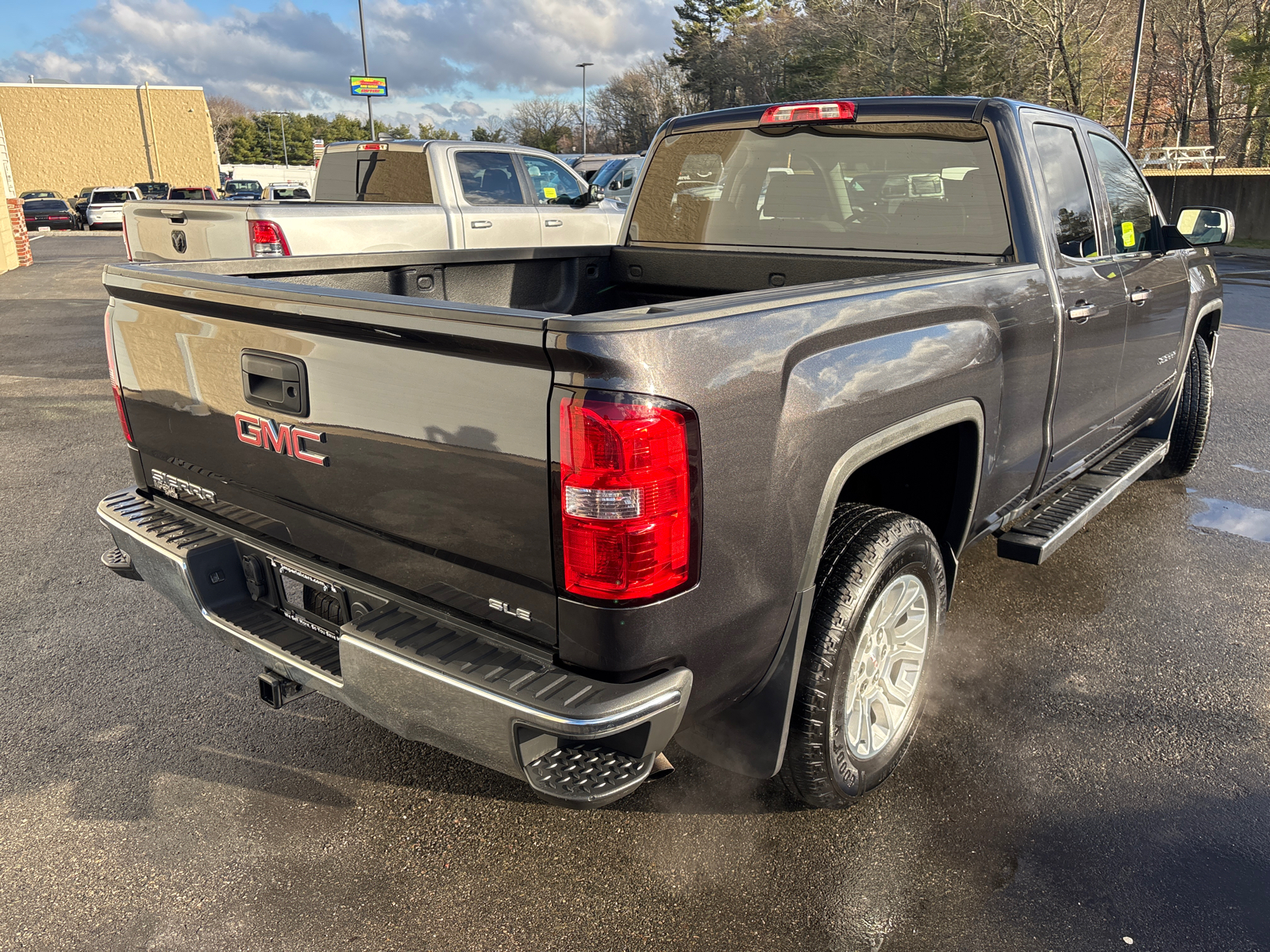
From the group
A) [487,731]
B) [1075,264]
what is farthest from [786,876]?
[1075,264]

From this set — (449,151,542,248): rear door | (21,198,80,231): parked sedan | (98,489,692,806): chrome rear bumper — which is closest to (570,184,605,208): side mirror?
(449,151,542,248): rear door

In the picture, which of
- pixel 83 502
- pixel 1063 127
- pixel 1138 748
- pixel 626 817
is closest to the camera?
pixel 626 817

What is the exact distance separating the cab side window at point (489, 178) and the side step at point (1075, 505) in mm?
6971

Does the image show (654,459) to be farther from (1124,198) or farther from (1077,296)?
(1124,198)

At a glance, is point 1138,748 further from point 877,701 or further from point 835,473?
point 835,473

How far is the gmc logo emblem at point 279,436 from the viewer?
233cm

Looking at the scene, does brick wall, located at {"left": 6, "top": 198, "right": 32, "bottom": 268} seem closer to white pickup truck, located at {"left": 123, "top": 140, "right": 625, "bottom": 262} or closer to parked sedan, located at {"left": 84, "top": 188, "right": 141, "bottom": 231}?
white pickup truck, located at {"left": 123, "top": 140, "right": 625, "bottom": 262}

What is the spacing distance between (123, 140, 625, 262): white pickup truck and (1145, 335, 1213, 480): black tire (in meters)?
5.02

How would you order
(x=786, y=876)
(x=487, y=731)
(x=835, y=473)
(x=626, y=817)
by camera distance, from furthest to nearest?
1. (x=626, y=817)
2. (x=786, y=876)
3. (x=835, y=473)
4. (x=487, y=731)

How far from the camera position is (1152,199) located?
4.76 metres

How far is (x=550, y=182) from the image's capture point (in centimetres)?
1105

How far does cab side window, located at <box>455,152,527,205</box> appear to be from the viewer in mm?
9648

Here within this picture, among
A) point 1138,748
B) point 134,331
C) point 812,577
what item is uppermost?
point 134,331

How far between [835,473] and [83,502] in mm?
4972
